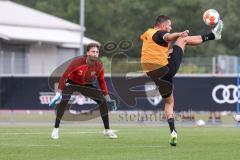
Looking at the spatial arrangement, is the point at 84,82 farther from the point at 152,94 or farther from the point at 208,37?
the point at 152,94

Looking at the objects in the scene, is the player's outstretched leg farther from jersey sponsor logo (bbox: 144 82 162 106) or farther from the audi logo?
the audi logo

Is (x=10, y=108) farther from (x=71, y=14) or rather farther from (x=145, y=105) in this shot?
(x=71, y=14)

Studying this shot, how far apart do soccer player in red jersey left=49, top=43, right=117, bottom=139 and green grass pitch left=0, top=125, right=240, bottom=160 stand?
50 cm

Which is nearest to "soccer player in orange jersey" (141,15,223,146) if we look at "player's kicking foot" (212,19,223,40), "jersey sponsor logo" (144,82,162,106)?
"player's kicking foot" (212,19,223,40)

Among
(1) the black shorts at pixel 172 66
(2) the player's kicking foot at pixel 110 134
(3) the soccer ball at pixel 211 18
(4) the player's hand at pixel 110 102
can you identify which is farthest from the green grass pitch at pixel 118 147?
(3) the soccer ball at pixel 211 18

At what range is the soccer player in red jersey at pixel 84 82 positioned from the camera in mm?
14945

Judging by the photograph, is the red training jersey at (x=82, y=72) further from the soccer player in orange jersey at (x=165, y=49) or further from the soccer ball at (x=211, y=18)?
the soccer ball at (x=211, y=18)

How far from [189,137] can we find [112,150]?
10.4 feet

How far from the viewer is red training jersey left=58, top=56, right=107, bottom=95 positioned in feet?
49.0

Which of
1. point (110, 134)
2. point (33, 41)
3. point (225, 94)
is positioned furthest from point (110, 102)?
point (33, 41)

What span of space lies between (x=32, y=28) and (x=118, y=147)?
3123 centimetres

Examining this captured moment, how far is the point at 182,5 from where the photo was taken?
2373 inches

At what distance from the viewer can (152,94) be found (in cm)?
2647

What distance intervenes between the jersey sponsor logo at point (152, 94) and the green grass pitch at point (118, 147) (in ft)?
30.9
